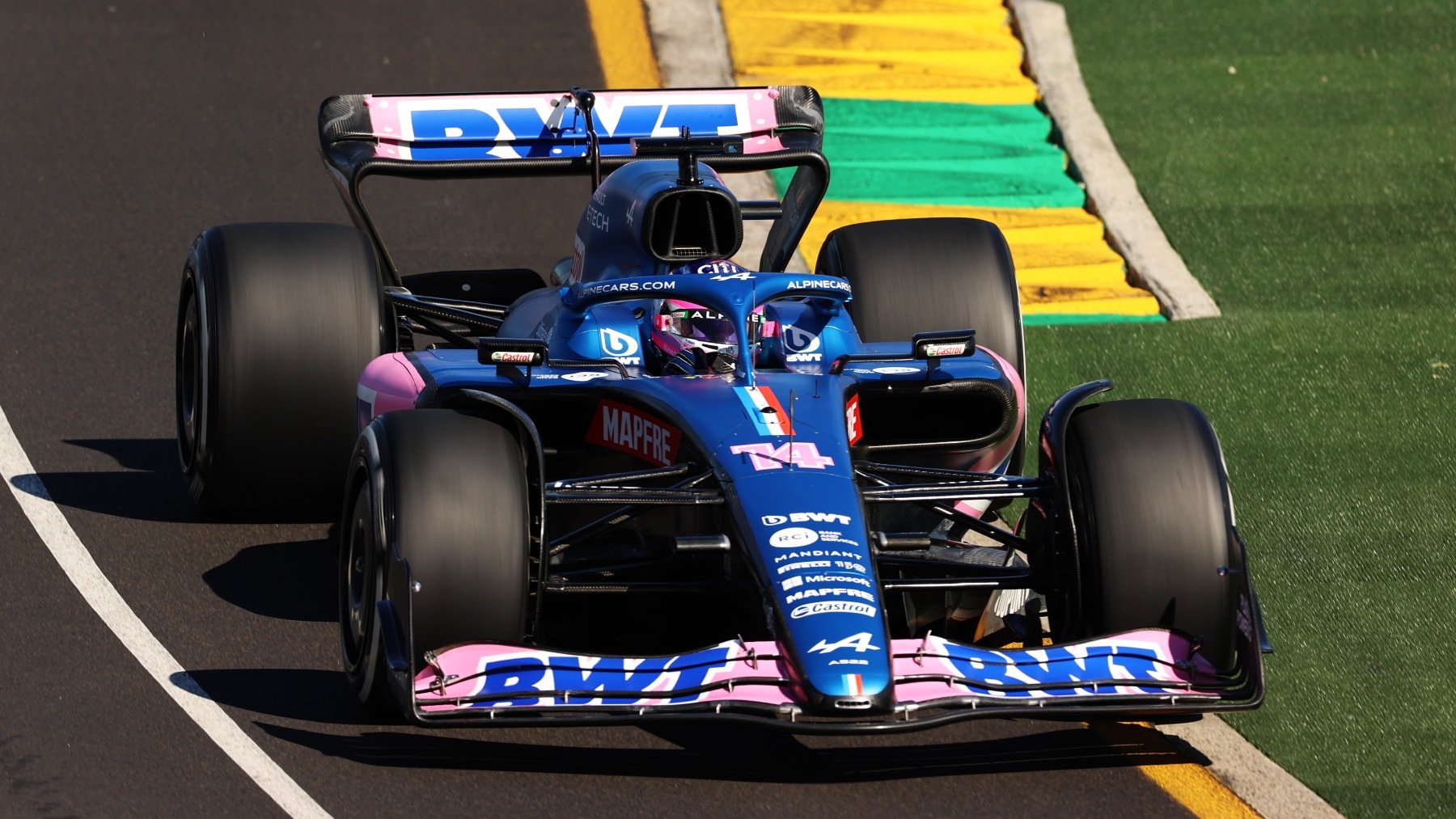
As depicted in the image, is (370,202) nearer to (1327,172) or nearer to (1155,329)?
(1155,329)

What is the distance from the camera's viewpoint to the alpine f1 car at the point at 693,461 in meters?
6.41

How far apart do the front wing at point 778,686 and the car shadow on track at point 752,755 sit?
21.9 inches

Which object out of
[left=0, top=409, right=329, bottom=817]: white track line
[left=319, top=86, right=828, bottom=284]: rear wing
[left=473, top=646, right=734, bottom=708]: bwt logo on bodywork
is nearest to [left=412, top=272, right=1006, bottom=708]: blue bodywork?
[left=473, top=646, right=734, bottom=708]: bwt logo on bodywork

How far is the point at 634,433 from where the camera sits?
762 cm

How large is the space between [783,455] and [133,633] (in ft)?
8.41

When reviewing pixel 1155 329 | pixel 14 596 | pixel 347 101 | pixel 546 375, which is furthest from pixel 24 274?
pixel 1155 329

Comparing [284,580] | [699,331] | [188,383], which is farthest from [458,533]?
[188,383]

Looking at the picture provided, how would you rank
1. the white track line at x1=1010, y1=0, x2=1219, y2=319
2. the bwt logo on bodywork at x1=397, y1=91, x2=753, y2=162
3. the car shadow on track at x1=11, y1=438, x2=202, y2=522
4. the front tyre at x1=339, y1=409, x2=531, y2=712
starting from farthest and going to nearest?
the white track line at x1=1010, y1=0, x2=1219, y2=319
the bwt logo on bodywork at x1=397, y1=91, x2=753, y2=162
the car shadow on track at x1=11, y1=438, x2=202, y2=522
the front tyre at x1=339, y1=409, x2=531, y2=712

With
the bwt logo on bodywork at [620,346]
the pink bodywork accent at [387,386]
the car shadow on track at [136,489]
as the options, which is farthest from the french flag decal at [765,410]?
the car shadow on track at [136,489]

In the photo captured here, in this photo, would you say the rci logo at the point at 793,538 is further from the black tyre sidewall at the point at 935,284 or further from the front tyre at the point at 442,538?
the black tyre sidewall at the point at 935,284

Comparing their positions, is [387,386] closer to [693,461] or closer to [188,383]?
[693,461]

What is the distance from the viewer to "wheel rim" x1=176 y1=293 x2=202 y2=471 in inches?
354

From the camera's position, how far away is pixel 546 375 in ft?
25.3

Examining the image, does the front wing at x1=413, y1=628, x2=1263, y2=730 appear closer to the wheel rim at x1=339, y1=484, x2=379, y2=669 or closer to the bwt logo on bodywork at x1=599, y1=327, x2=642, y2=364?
the wheel rim at x1=339, y1=484, x2=379, y2=669
